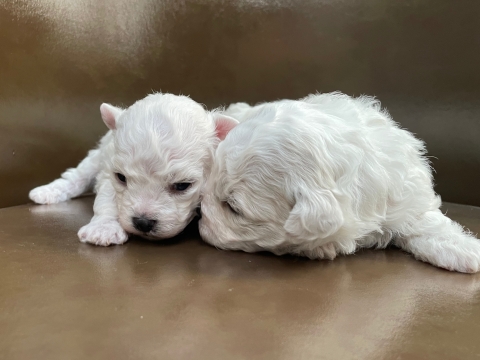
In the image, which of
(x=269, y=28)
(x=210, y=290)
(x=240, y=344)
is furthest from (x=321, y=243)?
(x=269, y=28)

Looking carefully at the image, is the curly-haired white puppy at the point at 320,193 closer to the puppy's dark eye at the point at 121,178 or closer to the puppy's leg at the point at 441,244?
the puppy's leg at the point at 441,244

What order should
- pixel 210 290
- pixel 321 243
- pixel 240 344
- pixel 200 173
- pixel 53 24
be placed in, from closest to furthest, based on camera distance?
pixel 240 344 < pixel 210 290 < pixel 321 243 < pixel 200 173 < pixel 53 24

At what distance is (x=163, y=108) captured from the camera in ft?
5.61

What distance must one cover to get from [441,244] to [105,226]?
131 cm

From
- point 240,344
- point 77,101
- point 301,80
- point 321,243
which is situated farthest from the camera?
point 301,80

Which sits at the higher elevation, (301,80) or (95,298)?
(301,80)

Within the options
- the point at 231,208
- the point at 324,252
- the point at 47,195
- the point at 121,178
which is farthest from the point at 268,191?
the point at 47,195

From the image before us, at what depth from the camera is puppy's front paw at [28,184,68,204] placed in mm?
2246

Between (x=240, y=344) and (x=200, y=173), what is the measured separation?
0.87 metres

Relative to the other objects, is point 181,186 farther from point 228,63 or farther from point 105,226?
point 228,63

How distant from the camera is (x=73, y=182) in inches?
96.3

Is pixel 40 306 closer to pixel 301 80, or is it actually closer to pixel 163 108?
pixel 163 108

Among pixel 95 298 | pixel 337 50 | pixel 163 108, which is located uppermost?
pixel 337 50

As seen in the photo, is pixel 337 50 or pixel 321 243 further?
pixel 337 50
